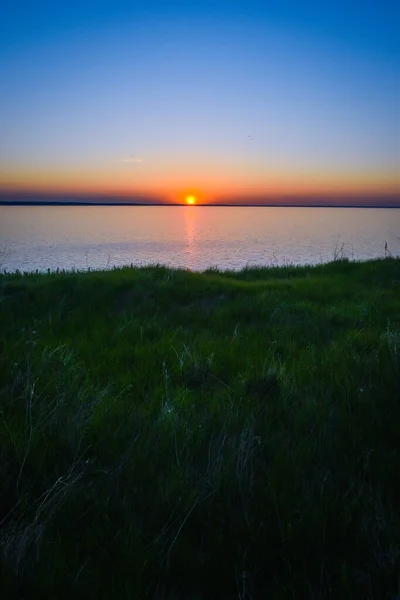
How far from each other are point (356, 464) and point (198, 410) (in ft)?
4.29

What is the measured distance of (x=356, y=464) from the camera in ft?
7.51

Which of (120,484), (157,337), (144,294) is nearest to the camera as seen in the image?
(120,484)

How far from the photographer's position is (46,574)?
1.49 metres

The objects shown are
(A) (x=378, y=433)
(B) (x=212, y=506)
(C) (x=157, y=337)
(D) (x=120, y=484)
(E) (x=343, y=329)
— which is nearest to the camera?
(B) (x=212, y=506)

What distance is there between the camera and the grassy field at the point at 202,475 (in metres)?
1.58

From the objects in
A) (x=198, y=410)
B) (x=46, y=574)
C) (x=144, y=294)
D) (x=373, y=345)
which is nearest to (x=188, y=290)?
(x=144, y=294)

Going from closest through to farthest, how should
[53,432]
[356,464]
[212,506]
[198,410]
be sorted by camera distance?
[212,506]
[356,464]
[53,432]
[198,410]

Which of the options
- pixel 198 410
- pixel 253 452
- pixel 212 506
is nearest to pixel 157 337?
pixel 198 410

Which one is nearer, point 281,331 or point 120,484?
point 120,484

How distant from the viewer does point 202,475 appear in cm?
216

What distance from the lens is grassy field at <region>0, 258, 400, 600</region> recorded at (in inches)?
62.1

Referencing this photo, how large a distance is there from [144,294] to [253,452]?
21.9 ft

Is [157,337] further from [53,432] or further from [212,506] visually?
[212,506]

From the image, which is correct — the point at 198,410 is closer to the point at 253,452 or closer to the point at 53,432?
the point at 253,452
